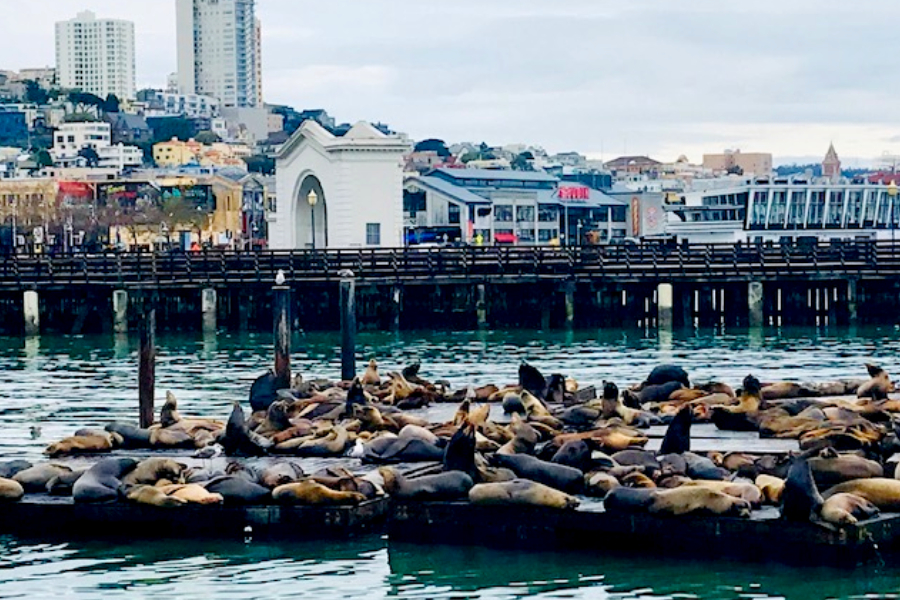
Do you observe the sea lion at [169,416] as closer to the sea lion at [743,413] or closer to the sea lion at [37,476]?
the sea lion at [37,476]

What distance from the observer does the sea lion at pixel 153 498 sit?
22375mm

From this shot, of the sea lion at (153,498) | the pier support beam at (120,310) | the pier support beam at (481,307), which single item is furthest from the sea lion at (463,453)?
the pier support beam at (120,310)

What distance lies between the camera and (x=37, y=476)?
23.5 metres

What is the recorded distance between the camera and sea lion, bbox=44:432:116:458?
1027 inches

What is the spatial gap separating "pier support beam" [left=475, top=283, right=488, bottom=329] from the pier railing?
23.4 inches

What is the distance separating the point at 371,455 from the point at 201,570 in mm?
4095

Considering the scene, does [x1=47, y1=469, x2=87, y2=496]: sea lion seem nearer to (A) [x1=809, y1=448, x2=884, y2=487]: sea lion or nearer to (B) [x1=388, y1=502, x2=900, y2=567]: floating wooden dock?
(B) [x1=388, y1=502, x2=900, y2=567]: floating wooden dock

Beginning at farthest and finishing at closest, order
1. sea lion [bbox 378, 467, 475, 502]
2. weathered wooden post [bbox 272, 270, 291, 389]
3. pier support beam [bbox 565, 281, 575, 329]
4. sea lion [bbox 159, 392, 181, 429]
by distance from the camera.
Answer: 1. pier support beam [bbox 565, 281, 575, 329]
2. weathered wooden post [bbox 272, 270, 291, 389]
3. sea lion [bbox 159, 392, 181, 429]
4. sea lion [bbox 378, 467, 475, 502]

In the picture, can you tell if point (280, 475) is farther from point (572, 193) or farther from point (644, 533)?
point (572, 193)

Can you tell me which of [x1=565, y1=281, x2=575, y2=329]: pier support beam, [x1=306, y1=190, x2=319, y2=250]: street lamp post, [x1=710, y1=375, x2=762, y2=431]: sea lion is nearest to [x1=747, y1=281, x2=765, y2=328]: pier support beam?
[x1=565, y1=281, x2=575, y2=329]: pier support beam

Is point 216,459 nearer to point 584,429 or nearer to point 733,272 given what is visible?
point 584,429

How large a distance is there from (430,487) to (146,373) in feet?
32.3

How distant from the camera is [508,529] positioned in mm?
21203

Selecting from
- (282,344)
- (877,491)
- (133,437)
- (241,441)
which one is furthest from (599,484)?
(282,344)
